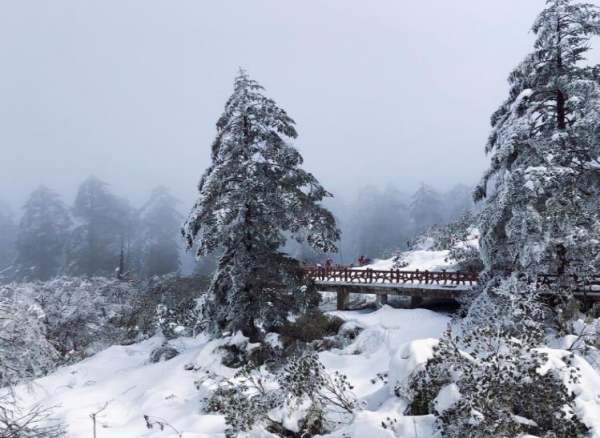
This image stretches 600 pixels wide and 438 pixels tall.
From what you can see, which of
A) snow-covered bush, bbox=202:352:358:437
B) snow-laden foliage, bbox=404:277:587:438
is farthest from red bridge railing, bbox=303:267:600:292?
snow-covered bush, bbox=202:352:358:437

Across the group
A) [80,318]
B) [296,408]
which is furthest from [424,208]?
[296,408]

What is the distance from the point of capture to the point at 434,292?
2144 cm

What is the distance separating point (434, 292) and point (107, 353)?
612 inches

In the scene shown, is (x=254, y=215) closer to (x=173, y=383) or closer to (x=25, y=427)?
(x=173, y=383)

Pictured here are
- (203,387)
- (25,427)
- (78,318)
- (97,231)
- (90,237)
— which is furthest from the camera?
(97,231)

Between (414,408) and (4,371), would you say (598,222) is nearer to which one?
(414,408)

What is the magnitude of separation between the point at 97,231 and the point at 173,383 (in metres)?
49.4

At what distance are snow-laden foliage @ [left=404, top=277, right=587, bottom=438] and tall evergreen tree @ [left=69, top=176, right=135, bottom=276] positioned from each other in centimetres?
5322

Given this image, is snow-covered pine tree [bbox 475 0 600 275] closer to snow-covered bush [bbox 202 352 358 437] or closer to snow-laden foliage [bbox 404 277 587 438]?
snow-laden foliage [bbox 404 277 587 438]

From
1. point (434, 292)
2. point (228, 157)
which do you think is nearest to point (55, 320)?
point (228, 157)

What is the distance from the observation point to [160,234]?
62562 mm

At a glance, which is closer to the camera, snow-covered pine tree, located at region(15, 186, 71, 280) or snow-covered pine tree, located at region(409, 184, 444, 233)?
snow-covered pine tree, located at region(15, 186, 71, 280)

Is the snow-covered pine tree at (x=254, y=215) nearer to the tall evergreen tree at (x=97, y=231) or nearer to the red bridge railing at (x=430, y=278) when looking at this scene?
the red bridge railing at (x=430, y=278)

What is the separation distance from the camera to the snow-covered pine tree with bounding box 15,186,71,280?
57.3 metres
